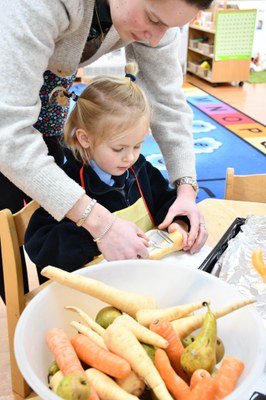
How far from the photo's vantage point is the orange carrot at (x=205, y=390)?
45 centimetres

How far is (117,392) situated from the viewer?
0.45m

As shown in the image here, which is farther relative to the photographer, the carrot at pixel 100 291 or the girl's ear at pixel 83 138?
the girl's ear at pixel 83 138

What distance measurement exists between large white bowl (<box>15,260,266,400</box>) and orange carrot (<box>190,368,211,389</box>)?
0.04 metres

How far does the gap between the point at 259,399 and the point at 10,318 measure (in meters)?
0.54

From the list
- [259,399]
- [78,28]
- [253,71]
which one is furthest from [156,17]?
[253,71]

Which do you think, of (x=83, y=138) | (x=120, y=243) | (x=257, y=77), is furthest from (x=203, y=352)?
(x=257, y=77)

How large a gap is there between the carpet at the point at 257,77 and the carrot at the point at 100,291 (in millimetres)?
4856

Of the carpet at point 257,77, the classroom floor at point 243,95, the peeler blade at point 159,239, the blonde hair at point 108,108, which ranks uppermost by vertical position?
the blonde hair at point 108,108

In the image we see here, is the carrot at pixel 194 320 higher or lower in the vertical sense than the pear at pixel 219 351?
higher

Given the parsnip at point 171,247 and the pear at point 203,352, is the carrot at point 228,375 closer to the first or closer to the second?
the pear at point 203,352

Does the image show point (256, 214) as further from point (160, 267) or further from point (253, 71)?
point (253, 71)

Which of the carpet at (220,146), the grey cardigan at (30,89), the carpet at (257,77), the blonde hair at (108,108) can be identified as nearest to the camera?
the grey cardigan at (30,89)

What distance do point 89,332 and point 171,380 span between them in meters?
0.12

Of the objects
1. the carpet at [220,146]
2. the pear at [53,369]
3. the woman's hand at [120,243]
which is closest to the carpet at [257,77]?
the carpet at [220,146]
